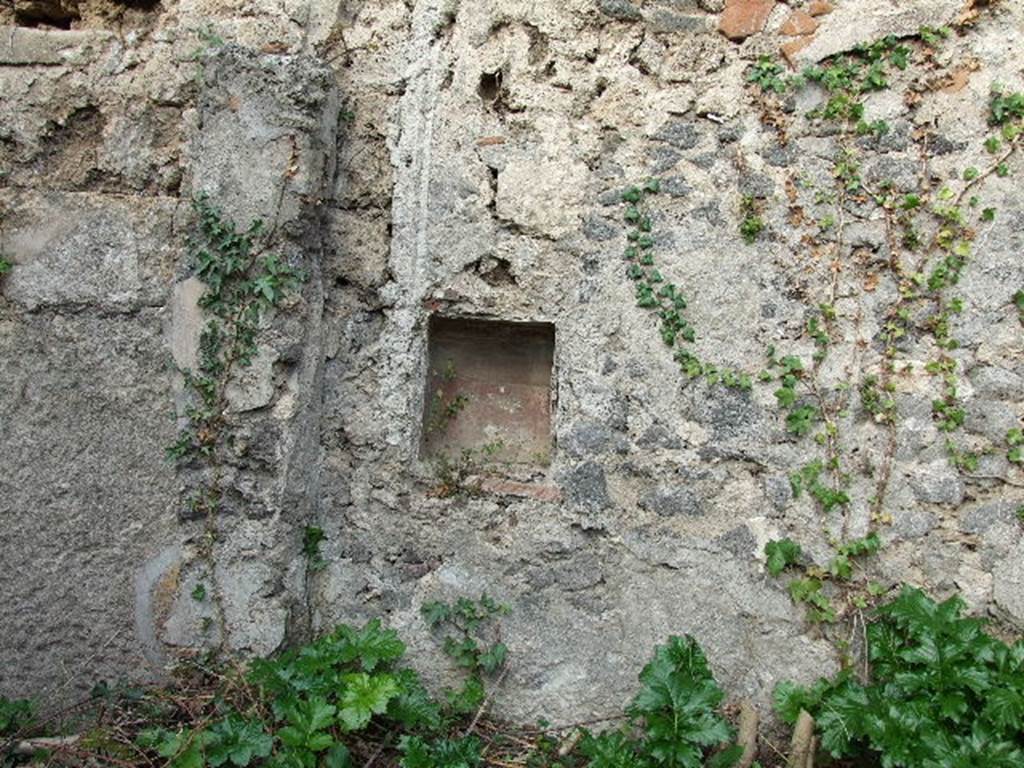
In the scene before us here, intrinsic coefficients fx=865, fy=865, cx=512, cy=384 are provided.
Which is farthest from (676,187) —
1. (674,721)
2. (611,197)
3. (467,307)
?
(674,721)

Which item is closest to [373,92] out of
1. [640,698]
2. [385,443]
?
[385,443]

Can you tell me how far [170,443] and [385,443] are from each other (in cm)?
71

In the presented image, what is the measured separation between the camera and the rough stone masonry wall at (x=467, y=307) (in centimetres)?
277

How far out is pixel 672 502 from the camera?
2.87 metres

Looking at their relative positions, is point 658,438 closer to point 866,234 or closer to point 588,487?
point 588,487

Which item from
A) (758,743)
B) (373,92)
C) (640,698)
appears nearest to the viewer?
(640,698)

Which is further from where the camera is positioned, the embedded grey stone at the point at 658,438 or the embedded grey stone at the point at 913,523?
the embedded grey stone at the point at 658,438

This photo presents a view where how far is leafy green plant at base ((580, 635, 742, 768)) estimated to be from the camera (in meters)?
2.48

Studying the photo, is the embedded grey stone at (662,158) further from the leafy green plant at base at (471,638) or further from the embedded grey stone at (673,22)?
the leafy green plant at base at (471,638)

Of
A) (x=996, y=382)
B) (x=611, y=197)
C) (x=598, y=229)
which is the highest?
(x=611, y=197)

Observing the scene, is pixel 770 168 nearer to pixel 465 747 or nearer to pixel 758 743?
pixel 758 743

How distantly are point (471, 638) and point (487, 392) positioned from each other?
87 centimetres

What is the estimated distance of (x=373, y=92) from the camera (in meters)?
3.05

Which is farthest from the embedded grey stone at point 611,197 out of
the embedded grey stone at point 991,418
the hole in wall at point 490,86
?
the embedded grey stone at point 991,418
